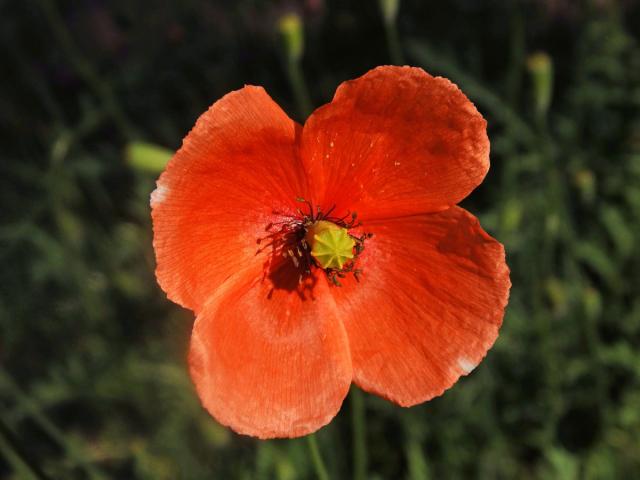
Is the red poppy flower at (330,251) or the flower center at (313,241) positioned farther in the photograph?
the flower center at (313,241)

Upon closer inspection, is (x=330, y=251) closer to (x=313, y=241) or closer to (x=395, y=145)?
(x=313, y=241)

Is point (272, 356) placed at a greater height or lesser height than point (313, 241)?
lesser

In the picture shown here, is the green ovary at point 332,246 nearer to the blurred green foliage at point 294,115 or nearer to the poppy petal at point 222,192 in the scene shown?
the poppy petal at point 222,192

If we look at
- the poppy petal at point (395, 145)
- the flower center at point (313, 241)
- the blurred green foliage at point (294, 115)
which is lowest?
the blurred green foliage at point (294, 115)

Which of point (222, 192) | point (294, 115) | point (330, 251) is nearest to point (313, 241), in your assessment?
point (330, 251)

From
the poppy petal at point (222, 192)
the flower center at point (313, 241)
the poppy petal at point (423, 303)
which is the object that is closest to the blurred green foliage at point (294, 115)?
the poppy petal at point (423, 303)

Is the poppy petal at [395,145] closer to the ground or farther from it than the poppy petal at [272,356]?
farther from it

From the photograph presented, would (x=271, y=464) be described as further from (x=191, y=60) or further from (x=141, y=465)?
(x=191, y=60)

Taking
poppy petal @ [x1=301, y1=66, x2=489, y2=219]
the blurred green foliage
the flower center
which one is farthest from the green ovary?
the blurred green foliage
